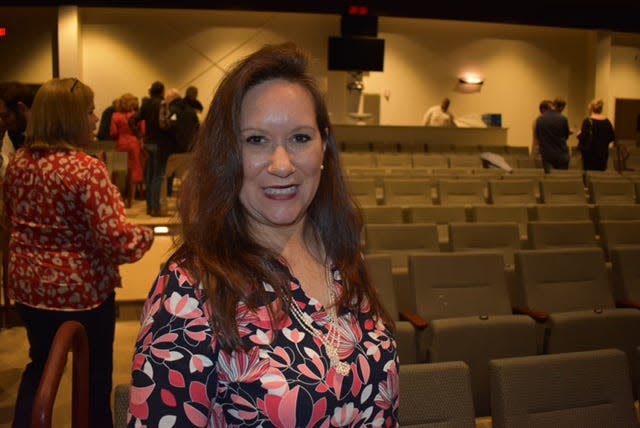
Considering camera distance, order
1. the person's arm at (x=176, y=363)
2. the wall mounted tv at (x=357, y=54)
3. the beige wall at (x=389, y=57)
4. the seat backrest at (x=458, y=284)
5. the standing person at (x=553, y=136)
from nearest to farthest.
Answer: the person's arm at (x=176, y=363) → the seat backrest at (x=458, y=284) → the standing person at (x=553, y=136) → the wall mounted tv at (x=357, y=54) → the beige wall at (x=389, y=57)

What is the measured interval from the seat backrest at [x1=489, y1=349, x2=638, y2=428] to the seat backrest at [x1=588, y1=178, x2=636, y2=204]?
16.2 feet

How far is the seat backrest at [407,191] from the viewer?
6113mm

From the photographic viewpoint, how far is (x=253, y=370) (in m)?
1.05

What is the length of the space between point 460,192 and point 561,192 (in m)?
1.20

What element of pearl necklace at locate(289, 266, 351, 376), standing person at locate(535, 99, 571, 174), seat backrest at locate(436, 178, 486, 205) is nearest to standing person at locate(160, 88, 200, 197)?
seat backrest at locate(436, 178, 486, 205)

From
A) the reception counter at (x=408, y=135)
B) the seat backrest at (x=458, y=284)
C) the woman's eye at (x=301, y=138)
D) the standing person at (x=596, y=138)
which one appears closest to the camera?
the woman's eye at (x=301, y=138)

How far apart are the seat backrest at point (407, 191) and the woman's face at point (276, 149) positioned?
4868 millimetres

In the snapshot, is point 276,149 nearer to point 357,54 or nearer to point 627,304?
point 627,304

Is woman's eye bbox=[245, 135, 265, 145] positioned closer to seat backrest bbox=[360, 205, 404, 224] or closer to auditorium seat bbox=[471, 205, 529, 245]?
seat backrest bbox=[360, 205, 404, 224]

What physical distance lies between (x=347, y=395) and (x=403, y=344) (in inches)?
76.3

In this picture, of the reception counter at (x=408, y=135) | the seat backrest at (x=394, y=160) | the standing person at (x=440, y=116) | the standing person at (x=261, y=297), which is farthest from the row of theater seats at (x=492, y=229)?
the standing person at (x=440, y=116)

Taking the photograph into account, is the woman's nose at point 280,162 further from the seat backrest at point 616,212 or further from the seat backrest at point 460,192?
the seat backrest at point 460,192

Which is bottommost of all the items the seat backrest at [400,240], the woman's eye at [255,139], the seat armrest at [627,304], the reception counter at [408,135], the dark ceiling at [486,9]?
the seat armrest at [627,304]

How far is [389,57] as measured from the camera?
14.7 m
